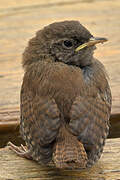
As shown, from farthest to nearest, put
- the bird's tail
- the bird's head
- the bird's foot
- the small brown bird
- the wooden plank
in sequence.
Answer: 1. the bird's head
2. the bird's foot
3. the wooden plank
4. the small brown bird
5. the bird's tail

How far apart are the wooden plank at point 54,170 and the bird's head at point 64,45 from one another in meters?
0.68

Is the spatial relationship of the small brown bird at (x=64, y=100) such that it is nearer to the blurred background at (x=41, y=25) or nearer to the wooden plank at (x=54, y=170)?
the wooden plank at (x=54, y=170)

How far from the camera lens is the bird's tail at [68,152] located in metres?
3.00

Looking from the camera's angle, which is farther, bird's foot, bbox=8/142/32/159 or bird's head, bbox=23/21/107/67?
bird's head, bbox=23/21/107/67

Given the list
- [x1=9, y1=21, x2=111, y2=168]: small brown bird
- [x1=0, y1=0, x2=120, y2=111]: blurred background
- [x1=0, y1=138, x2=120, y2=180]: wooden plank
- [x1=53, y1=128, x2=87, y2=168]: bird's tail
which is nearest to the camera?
[x1=53, y1=128, x2=87, y2=168]: bird's tail

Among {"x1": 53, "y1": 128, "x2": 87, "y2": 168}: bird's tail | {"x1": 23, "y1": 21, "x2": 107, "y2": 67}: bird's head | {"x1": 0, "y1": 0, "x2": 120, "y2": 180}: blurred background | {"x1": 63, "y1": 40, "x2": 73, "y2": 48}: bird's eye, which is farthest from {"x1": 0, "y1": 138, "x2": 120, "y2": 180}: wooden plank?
→ {"x1": 63, "y1": 40, "x2": 73, "y2": 48}: bird's eye

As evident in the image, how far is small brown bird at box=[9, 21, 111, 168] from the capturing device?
317cm

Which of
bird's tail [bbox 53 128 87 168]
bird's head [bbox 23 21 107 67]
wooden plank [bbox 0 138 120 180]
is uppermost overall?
bird's head [bbox 23 21 107 67]

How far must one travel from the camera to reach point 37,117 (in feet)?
10.7

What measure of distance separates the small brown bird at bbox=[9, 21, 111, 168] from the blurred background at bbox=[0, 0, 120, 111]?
0.63 m

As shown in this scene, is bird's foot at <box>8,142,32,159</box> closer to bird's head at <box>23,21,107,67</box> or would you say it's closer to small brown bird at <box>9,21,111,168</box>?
small brown bird at <box>9,21,111,168</box>

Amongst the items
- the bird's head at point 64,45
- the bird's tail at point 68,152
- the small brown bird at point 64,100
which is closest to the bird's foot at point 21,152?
the small brown bird at point 64,100

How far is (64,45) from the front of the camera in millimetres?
3807

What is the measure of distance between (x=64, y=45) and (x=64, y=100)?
0.63 m
